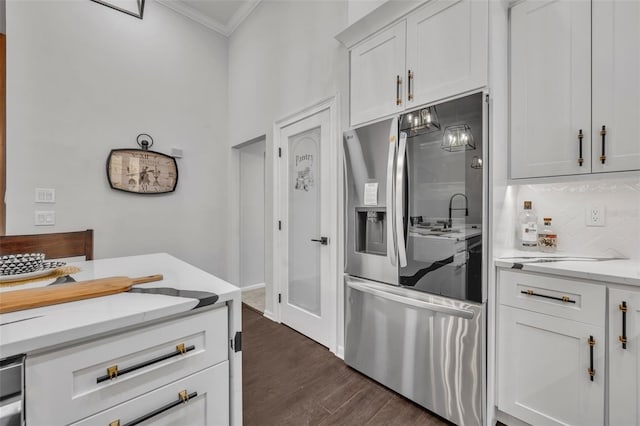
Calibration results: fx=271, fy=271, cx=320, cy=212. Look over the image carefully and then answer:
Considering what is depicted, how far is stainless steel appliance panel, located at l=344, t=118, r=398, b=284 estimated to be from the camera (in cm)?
178

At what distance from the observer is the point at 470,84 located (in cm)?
147

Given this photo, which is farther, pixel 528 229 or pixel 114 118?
pixel 114 118

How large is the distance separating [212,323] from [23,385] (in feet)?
1.43

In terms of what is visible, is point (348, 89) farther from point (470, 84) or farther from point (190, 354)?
point (190, 354)

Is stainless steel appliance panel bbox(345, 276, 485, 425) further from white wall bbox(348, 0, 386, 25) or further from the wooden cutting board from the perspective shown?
white wall bbox(348, 0, 386, 25)

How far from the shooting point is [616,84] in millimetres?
1406

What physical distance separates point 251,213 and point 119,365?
10.9 feet

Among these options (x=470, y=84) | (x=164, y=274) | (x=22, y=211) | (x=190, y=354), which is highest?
(x=470, y=84)

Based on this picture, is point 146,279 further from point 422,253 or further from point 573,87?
point 573,87

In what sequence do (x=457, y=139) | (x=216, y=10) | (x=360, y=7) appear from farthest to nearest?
(x=216, y=10) < (x=360, y=7) < (x=457, y=139)

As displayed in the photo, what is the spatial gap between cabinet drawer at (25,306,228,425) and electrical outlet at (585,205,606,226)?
2.18 metres

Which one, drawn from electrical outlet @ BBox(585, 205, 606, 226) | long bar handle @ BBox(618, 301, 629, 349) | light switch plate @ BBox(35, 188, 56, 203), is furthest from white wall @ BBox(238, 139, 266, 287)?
long bar handle @ BBox(618, 301, 629, 349)

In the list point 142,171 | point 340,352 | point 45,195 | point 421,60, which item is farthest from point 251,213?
point 421,60

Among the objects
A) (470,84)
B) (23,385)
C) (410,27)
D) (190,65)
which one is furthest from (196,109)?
(23,385)
